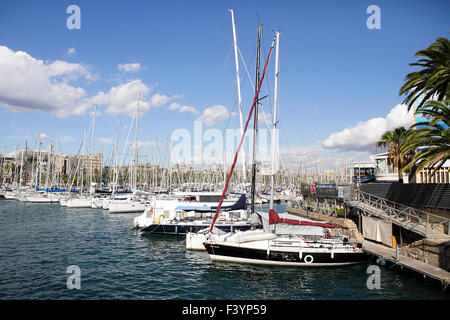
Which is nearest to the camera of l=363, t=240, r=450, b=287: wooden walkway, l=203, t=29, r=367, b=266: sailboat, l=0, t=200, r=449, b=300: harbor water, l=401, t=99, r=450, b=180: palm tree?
l=363, t=240, r=450, b=287: wooden walkway

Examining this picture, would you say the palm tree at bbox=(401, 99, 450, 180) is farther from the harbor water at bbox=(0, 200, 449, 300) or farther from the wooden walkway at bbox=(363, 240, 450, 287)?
the harbor water at bbox=(0, 200, 449, 300)

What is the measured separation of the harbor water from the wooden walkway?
0.87 m

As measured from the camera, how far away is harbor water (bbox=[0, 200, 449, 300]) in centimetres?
1727

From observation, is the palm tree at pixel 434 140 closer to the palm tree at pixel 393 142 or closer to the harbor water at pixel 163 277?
the harbor water at pixel 163 277

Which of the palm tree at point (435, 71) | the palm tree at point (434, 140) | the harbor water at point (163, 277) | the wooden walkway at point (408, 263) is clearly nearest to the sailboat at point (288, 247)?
the harbor water at point (163, 277)

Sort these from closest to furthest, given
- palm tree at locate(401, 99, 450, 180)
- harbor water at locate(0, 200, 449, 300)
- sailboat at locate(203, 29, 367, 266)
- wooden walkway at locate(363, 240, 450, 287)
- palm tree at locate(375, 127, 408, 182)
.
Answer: wooden walkway at locate(363, 240, 450, 287)
harbor water at locate(0, 200, 449, 300)
palm tree at locate(401, 99, 450, 180)
sailboat at locate(203, 29, 367, 266)
palm tree at locate(375, 127, 408, 182)

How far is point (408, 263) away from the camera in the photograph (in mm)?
19484

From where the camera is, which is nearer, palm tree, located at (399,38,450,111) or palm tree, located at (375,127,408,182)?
palm tree, located at (399,38,450,111)

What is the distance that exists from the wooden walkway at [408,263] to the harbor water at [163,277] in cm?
87

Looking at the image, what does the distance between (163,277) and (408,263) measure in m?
17.0

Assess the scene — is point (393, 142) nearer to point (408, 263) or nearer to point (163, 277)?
point (408, 263)

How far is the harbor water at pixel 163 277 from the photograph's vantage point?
56.6 feet

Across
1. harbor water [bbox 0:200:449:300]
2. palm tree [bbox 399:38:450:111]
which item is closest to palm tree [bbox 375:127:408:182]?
palm tree [bbox 399:38:450:111]

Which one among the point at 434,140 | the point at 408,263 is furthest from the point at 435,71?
the point at 408,263
